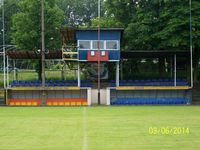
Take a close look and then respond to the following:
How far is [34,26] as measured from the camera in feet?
→ 187

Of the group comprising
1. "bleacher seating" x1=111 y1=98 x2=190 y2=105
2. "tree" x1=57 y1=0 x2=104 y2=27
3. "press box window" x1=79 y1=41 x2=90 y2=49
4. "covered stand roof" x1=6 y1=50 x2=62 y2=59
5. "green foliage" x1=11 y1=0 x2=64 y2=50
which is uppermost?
"tree" x1=57 y1=0 x2=104 y2=27

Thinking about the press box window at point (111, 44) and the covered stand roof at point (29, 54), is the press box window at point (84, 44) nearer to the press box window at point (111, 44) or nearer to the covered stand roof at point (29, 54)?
the press box window at point (111, 44)

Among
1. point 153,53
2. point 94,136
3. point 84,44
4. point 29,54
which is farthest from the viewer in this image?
point 29,54

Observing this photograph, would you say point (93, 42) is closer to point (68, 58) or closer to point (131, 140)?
point (68, 58)

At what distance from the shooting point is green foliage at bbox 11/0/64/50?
186 feet

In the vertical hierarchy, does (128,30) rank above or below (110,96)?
above

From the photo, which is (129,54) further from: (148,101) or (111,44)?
(148,101)

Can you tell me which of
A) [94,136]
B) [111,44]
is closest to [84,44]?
[111,44]

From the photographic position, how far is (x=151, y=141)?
663 inches

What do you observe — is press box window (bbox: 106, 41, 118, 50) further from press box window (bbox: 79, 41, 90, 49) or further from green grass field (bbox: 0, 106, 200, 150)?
green grass field (bbox: 0, 106, 200, 150)

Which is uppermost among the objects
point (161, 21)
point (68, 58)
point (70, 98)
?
point (161, 21)

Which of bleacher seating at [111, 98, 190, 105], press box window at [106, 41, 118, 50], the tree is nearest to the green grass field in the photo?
bleacher seating at [111, 98, 190, 105]

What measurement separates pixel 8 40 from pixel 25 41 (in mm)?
29631

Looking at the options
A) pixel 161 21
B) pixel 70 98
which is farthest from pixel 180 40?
pixel 70 98
